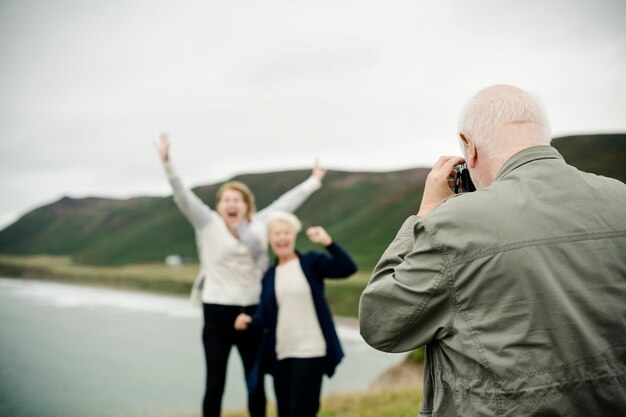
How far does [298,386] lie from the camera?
5102 millimetres

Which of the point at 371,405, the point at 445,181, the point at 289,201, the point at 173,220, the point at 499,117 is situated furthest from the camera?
the point at 173,220

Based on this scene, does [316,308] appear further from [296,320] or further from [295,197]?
[295,197]

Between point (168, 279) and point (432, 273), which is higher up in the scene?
point (432, 273)

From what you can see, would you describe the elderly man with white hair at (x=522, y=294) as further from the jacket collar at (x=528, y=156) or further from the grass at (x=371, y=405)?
the grass at (x=371, y=405)

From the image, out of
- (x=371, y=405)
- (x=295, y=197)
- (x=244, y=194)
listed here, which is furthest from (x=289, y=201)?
(x=371, y=405)

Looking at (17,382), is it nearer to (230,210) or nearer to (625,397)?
(230,210)

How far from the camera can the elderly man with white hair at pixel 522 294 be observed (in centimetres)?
158

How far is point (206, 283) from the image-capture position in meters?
5.75

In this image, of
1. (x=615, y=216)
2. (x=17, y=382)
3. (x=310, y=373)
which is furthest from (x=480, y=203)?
(x=17, y=382)

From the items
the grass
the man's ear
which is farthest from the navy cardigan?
the man's ear

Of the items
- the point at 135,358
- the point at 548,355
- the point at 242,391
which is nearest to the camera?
the point at 548,355

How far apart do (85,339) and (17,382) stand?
36.2ft

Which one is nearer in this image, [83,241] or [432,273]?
[432,273]

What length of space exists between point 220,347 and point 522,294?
14.2ft
